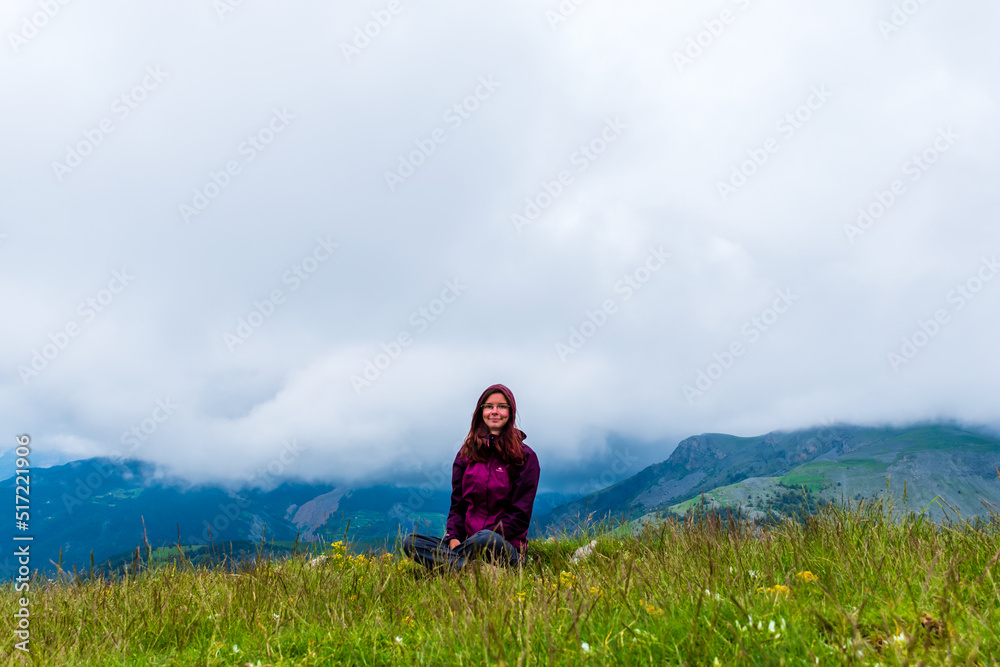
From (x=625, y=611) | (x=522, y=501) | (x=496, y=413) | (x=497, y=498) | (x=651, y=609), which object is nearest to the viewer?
(x=651, y=609)

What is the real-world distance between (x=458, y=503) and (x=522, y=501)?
44.3 inches

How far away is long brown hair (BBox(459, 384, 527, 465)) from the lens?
Answer: 28.1 ft

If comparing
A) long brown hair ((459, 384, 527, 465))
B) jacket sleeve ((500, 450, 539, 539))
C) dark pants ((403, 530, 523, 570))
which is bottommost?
dark pants ((403, 530, 523, 570))

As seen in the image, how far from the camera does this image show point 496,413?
343 inches

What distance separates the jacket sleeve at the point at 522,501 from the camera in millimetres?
8234

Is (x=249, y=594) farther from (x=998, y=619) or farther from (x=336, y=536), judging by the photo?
(x=998, y=619)

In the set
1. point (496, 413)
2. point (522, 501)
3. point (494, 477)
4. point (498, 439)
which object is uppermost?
point (496, 413)

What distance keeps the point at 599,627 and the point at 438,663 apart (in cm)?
99

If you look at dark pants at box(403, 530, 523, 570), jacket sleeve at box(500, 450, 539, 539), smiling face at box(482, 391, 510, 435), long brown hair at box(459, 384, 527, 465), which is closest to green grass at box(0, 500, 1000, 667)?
dark pants at box(403, 530, 523, 570)

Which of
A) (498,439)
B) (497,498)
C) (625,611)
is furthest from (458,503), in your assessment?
(625,611)

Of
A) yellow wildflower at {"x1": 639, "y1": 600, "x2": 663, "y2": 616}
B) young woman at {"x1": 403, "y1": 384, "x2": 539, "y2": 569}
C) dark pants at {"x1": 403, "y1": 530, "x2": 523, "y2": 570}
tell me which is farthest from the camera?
young woman at {"x1": 403, "y1": 384, "x2": 539, "y2": 569}

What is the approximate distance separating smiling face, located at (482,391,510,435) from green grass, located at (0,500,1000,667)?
117 inches

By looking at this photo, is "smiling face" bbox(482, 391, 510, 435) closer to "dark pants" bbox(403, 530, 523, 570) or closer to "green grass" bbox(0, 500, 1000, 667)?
"dark pants" bbox(403, 530, 523, 570)

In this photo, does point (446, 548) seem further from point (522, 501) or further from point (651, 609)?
point (651, 609)
